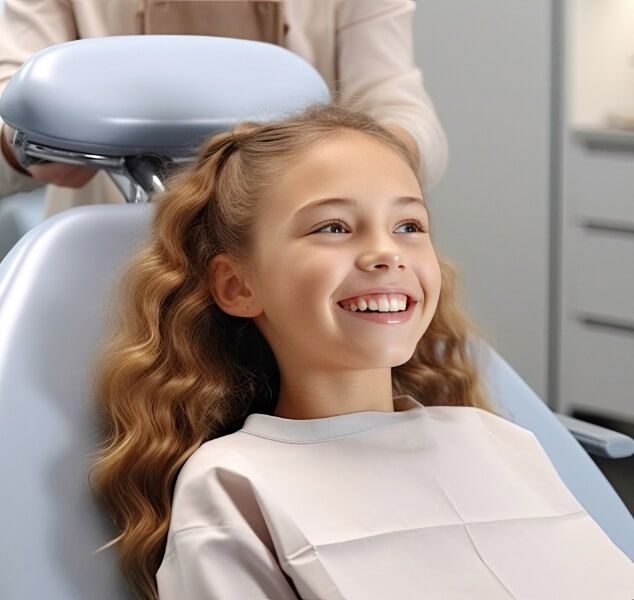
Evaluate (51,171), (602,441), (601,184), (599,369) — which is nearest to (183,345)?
(51,171)

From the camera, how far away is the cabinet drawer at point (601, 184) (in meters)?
2.64

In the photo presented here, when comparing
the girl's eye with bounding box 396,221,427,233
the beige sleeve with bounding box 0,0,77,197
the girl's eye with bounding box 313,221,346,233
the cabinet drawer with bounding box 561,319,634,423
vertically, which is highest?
the beige sleeve with bounding box 0,0,77,197

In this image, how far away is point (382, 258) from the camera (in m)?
1.09

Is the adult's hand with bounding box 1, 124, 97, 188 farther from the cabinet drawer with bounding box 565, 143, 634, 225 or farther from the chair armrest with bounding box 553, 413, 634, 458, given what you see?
the cabinet drawer with bounding box 565, 143, 634, 225

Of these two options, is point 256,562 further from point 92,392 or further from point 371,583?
point 92,392

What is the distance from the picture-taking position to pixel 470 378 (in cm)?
135

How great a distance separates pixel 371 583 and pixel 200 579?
5.5 inches

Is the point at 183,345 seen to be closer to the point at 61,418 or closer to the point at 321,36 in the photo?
the point at 61,418

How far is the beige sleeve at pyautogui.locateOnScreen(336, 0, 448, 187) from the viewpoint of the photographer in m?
1.66

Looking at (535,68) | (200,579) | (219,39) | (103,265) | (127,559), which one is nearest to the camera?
(200,579)

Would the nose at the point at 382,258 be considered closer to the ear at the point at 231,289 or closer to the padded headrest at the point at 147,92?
the ear at the point at 231,289

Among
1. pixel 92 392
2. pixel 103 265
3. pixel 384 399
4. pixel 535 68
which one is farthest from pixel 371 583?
pixel 535 68

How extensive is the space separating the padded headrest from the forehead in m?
0.15

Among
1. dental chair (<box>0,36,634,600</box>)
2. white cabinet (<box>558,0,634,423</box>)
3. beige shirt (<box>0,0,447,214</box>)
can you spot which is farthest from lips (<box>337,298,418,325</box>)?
white cabinet (<box>558,0,634,423</box>)
